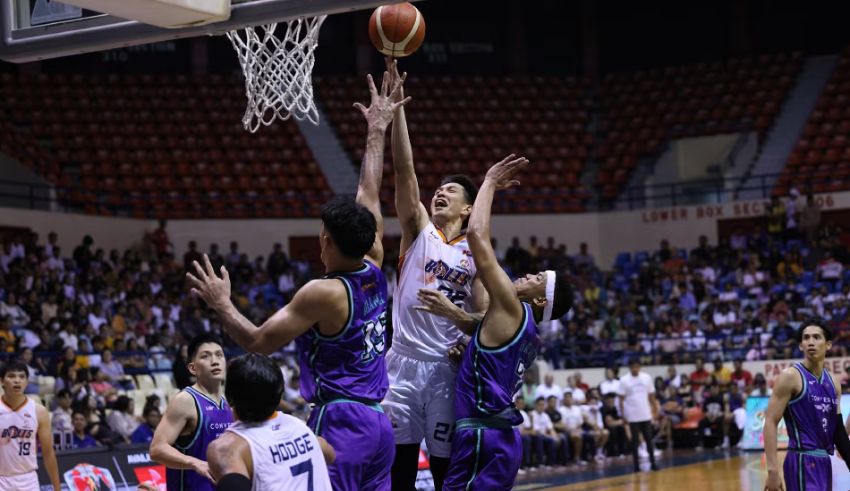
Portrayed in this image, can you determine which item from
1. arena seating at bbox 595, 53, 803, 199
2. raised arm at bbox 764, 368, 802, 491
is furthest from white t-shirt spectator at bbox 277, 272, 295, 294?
raised arm at bbox 764, 368, 802, 491

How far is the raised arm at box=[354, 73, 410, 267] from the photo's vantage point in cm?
517

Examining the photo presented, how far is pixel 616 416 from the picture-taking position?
16797 millimetres

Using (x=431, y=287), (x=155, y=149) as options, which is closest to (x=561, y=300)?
(x=431, y=287)

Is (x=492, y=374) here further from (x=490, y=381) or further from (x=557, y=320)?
(x=557, y=320)

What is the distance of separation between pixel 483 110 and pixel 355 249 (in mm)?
21836

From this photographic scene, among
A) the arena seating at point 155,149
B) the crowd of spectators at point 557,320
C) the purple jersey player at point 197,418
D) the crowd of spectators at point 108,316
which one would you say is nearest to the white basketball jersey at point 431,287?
the purple jersey player at point 197,418

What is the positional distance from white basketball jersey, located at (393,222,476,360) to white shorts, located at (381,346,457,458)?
0.08 meters

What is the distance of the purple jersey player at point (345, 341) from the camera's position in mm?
4438

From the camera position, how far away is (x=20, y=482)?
7695 mm

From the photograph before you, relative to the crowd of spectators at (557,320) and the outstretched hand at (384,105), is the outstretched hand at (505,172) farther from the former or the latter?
the crowd of spectators at (557,320)

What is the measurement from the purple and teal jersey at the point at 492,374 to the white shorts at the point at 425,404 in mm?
170

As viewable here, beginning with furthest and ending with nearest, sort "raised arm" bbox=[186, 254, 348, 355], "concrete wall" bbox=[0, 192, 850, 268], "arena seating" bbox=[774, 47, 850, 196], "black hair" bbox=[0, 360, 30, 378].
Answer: "arena seating" bbox=[774, 47, 850, 196] → "concrete wall" bbox=[0, 192, 850, 268] → "black hair" bbox=[0, 360, 30, 378] → "raised arm" bbox=[186, 254, 348, 355]

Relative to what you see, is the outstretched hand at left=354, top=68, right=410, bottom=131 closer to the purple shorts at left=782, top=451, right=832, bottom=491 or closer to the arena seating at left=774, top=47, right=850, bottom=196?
the purple shorts at left=782, top=451, right=832, bottom=491

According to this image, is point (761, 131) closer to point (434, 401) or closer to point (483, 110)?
point (483, 110)
